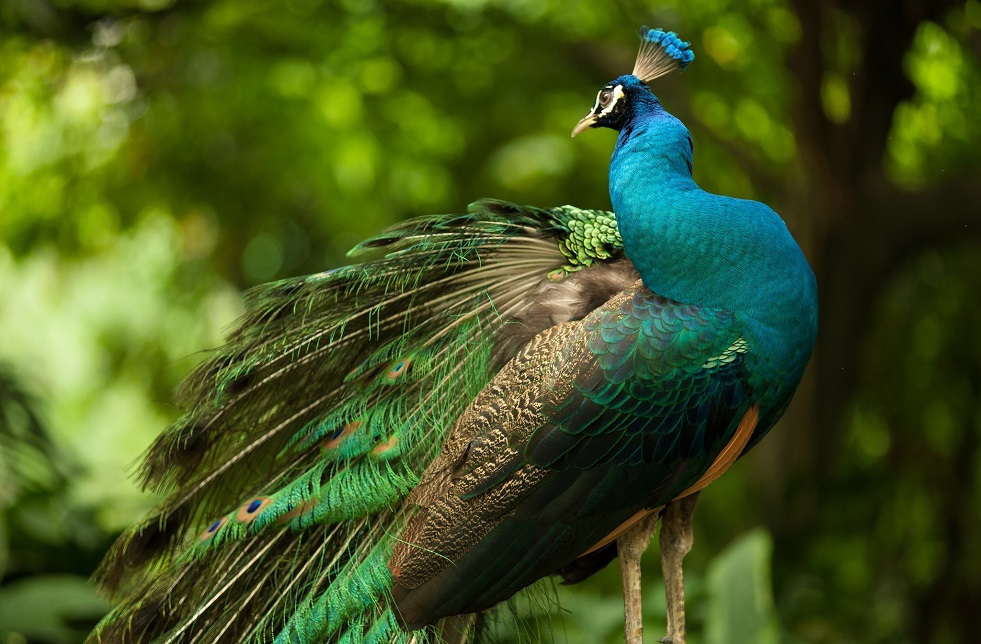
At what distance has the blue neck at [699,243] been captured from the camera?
6.78 ft

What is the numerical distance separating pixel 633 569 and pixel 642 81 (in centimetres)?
106

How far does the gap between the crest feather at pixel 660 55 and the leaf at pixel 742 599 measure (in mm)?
2190

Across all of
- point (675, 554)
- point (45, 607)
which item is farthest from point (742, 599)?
point (45, 607)

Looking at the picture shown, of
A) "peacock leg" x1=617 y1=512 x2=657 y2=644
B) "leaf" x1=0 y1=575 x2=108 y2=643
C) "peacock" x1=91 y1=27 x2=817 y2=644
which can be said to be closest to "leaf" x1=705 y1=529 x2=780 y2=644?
"peacock" x1=91 y1=27 x2=817 y2=644

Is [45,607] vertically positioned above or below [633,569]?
below

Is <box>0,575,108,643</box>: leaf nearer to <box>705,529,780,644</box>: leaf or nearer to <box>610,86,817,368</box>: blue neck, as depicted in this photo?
<box>705,529,780,644</box>: leaf

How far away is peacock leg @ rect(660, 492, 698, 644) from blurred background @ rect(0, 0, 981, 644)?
6.83 feet

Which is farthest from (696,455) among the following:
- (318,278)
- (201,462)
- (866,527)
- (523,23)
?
(866,527)

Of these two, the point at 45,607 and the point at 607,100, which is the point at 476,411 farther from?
the point at 45,607

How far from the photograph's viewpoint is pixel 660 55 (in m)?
2.26

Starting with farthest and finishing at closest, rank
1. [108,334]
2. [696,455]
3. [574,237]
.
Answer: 1. [108,334]
2. [574,237]
3. [696,455]

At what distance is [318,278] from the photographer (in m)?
2.46

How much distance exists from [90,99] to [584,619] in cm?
424

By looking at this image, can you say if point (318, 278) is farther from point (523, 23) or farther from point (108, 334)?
point (108, 334)
